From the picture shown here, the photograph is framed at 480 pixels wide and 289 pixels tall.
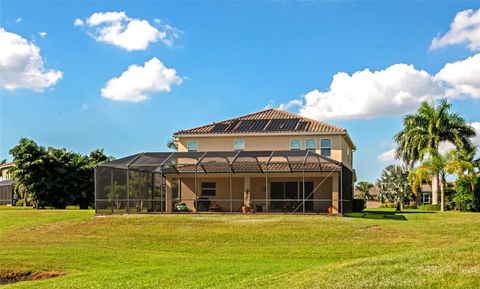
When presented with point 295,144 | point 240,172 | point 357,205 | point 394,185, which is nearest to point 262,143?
point 295,144

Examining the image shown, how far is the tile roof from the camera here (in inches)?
1442

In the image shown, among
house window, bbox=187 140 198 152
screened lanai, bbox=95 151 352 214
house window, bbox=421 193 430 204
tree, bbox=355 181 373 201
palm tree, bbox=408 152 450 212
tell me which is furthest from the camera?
tree, bbox=355 181 373 201

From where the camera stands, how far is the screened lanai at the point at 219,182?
3095cm

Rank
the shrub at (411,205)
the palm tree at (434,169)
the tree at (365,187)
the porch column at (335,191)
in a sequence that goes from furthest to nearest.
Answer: the tree at (365,187)
the shrub at (411,205)
the palm tree at (434,169)
the porch column at (335,191)

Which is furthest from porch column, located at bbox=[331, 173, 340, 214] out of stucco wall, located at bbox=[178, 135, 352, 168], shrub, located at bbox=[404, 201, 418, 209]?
shrub, located at bbox=[404, 201, 418, 209]

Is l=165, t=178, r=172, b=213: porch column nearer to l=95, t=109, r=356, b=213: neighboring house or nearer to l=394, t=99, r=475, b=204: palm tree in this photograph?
l=95, t=109, r=356, b=213: neighboring house

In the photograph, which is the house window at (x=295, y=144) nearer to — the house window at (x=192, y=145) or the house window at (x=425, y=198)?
the house window at (x=192, y=145)

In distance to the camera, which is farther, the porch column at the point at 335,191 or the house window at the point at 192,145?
the house window at the point at 192,145

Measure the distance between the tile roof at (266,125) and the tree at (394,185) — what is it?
35.2 meters

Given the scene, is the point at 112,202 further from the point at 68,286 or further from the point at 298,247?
the point at 68,286

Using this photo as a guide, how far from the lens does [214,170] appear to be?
3322cm

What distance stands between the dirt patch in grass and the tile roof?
20365 millimetres

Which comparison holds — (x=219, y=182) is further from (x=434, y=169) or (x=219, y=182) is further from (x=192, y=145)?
(x=434, y=169)

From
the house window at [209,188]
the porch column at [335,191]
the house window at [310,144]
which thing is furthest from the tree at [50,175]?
the porch column at [335,191]
